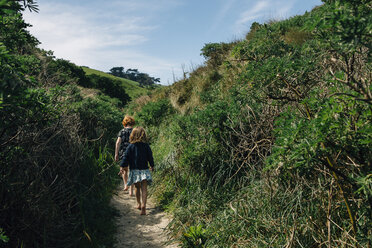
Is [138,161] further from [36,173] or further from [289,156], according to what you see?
[289,156]

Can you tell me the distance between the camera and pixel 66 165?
473 cm

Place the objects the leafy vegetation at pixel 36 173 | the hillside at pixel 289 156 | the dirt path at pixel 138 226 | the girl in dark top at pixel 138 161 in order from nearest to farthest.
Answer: the hillside at pixel 289 156 < the leafy vegetation at pixel 36 173 < the dirt path at pixel 138 226 < the girl in dark top at pixel 138 161

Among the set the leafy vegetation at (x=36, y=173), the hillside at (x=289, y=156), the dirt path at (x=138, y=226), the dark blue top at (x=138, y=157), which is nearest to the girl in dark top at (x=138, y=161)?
the dark blue top at (x=138, y=157)

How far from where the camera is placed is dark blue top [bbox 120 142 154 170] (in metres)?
5.83

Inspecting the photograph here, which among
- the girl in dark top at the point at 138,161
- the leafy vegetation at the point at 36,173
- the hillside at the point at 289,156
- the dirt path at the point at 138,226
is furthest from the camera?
the girl in dark top at the point at 138,161

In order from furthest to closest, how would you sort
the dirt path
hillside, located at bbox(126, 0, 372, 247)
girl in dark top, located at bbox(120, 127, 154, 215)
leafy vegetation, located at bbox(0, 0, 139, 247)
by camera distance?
girl in dark top, located at bbox(120, 127, 154, 215)
the dirt path
leafy vegetation, located at bbox(0, 0, 139, 247)
hillside, located at bbox(126, 0, 372, 247)

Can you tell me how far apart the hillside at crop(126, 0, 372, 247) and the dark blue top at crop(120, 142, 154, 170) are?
75 centimetres

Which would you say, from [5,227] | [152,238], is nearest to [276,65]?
[152,238]

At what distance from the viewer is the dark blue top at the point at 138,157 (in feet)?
19.1

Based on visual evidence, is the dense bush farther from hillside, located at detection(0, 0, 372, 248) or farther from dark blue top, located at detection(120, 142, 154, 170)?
dark blue top, located at detection(120, 142, 154, 170)

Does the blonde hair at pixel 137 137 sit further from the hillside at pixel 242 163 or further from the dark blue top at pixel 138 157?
the hillside at pixel 242 163

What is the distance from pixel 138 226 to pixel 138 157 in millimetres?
1352

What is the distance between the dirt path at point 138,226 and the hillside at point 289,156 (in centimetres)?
27

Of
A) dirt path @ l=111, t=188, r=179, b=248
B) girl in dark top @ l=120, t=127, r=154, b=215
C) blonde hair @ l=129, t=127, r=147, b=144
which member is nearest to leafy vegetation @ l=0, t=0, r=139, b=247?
dirt path @ l=111, t=188, r=179, b=248
